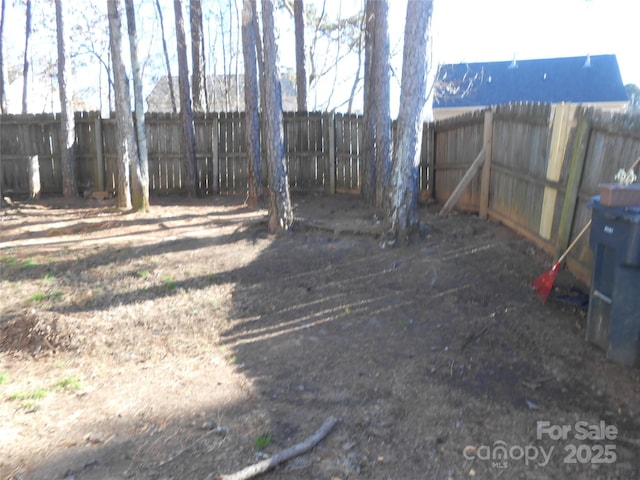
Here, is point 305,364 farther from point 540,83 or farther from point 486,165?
point 540,83

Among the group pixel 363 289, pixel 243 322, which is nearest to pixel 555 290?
pixel 363 289

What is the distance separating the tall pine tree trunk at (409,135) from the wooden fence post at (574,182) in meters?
2.10

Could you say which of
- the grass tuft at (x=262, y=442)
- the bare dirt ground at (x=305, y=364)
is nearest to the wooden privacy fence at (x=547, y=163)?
the bare dirt ground at (x=305, y=364)

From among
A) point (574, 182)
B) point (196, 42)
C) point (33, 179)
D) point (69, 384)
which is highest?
point (196, 42)

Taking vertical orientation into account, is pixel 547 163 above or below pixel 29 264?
above

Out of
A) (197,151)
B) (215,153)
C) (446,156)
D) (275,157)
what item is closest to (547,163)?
(275,157)

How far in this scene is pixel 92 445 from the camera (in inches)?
129

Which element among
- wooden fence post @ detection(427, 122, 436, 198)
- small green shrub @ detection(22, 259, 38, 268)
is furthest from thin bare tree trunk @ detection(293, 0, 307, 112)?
small green shrub @ detection(22, 259, 38, 268)

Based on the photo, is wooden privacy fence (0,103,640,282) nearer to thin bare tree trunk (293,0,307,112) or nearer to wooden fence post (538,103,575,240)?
wooden fence post (538,103,575,240)

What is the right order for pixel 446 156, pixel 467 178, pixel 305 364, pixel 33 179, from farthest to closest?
1. pixel 33 179
2. pixel 446 156
3. pixel 467 178
4. pixel 305 364

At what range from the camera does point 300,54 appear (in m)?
17.9

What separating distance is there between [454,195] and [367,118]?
11.0ft

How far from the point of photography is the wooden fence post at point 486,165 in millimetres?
9234

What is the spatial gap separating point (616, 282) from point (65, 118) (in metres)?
13.5
